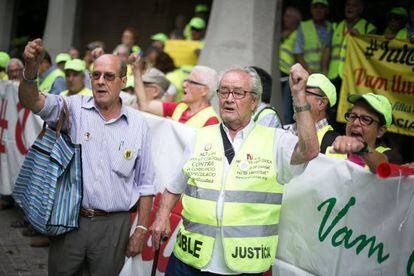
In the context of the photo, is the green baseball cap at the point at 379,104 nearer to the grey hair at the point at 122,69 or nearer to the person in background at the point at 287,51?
the grey hair at the point at 122,69

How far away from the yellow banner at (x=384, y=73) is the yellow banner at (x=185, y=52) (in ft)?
12.2

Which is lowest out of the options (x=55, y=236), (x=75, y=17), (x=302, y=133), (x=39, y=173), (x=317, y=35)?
(x=55, y=236)

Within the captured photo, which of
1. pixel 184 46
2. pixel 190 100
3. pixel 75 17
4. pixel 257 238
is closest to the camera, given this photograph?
pixel 257 238

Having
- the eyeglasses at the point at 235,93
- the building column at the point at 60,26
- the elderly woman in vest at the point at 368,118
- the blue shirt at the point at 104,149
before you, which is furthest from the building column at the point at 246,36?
the building column at the point at 60,26

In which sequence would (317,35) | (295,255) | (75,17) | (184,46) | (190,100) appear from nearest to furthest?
(295,255) < (190,100) < (317,35) < (184,46) < (75,17)

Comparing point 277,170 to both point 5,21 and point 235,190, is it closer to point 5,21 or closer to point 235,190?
point 235,190

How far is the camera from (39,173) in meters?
4.42

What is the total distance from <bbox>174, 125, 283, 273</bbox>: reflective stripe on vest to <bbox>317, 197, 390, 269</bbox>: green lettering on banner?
399mm

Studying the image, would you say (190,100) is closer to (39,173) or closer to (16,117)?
(39,173)

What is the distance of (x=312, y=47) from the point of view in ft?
29.9

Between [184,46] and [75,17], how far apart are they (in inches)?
201

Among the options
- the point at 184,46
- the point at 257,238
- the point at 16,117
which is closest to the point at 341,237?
the point at 257,238

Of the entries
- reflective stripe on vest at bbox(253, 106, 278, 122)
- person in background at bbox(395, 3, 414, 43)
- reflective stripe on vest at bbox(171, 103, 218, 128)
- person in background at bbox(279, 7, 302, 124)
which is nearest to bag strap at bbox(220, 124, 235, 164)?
reflective stripe on vest at bbox(253, 106, 278, 122)

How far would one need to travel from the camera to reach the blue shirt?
437cm
